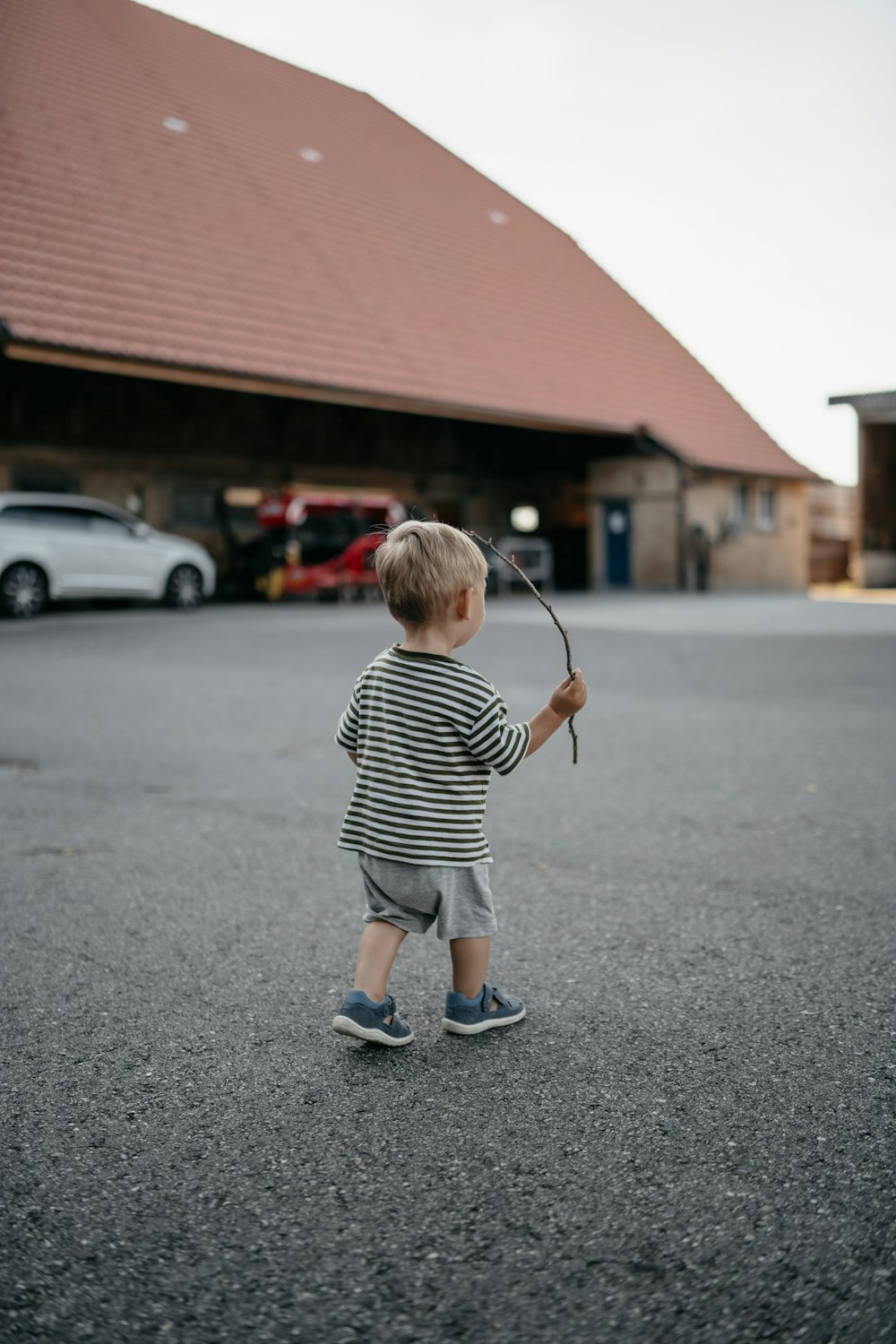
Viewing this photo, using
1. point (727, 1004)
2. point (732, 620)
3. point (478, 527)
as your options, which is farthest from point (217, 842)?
point (478, 527)

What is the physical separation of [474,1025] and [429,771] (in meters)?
0.55

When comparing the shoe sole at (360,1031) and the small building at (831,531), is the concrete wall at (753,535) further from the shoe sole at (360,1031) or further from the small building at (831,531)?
the shoe sole at (360,1031)

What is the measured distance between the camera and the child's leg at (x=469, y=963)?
2.57 m

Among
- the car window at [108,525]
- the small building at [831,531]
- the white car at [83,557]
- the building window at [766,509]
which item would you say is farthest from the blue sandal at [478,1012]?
the small building at [831,531]

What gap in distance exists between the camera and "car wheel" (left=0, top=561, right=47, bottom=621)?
15477 mm

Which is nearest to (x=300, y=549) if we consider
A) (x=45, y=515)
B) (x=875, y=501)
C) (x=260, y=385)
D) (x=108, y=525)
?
(x=260, y=385)

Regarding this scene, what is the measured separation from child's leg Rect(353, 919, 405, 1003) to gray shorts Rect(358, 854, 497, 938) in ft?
0.07

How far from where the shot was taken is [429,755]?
252cm

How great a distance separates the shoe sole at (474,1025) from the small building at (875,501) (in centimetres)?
2894

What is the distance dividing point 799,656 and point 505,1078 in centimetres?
936

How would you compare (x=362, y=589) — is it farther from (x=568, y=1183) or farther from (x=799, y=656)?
(x=568, y=1183)

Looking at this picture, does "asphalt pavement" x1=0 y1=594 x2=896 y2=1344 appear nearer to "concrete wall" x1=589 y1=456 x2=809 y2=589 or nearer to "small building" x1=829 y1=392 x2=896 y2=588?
"concrete wall" x1=589 y1=456 x2=809 y2=589

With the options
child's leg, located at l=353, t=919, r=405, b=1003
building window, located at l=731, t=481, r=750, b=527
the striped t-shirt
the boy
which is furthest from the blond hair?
building window, located at l=731, t=481, r=750, b=527

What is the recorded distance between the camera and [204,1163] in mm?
2025
